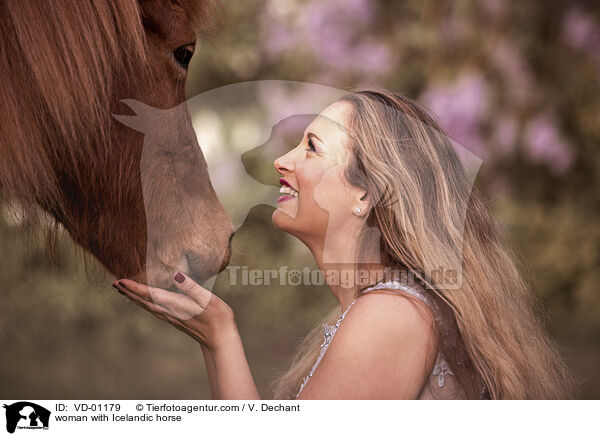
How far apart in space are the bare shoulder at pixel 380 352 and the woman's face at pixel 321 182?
17cm

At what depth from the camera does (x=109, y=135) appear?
3.33 feet

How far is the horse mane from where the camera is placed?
914 millimetres

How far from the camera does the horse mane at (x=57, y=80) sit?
3.00ft

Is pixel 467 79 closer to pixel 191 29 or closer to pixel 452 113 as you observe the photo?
pixel 452 113

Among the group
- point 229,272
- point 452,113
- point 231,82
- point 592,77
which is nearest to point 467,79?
point 452,113

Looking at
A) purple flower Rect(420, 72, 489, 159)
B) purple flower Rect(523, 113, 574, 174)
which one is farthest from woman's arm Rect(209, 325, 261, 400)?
purple flower Rect(523, 113, 574, 174)

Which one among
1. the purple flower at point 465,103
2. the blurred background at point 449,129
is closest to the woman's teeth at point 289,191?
the blurred background at point 449,129

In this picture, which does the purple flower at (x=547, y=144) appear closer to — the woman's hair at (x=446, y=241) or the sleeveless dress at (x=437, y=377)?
the woman's hair at (x=446, y=241)

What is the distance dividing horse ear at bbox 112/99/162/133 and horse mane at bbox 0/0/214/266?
0.9 inches

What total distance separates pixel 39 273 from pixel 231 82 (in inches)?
31.2

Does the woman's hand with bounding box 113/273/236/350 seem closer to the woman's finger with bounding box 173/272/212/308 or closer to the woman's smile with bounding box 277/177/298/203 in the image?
the woman's finger with bounding box 173/272/212/308

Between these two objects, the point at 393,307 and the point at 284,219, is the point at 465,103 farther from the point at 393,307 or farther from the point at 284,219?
the point at 393,307
